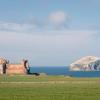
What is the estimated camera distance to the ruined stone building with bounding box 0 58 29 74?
14175 centimetres

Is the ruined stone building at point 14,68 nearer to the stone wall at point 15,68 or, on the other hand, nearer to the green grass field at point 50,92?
the stone wall at point 15,68

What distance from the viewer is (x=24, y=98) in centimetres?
4712

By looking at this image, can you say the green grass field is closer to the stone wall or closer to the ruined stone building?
the ruined stone building

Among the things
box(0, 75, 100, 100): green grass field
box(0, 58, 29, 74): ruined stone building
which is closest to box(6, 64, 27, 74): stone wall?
box(0, 58, 29, 74): ruined stone building

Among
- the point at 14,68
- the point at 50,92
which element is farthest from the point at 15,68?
the point at 50,92

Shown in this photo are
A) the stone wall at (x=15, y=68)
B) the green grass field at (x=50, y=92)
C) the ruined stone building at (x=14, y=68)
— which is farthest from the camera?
the stone wall at (x=15, y=68)

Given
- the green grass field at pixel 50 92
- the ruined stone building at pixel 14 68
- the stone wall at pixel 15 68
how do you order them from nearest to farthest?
the green grass field at pixel 50 92
the ruined stone building at pixel 14 68
the stone wall at pixel 15 68

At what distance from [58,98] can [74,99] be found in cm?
210

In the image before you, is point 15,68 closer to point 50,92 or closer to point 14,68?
point 14,68

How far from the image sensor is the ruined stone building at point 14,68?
141750 millimetres

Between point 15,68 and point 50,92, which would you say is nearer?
point 50,92

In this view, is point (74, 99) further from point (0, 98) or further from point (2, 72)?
point (2, 72)

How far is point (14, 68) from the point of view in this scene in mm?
143000

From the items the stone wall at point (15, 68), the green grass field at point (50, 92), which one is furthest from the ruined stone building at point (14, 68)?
the green grass field at point (50, 92)
